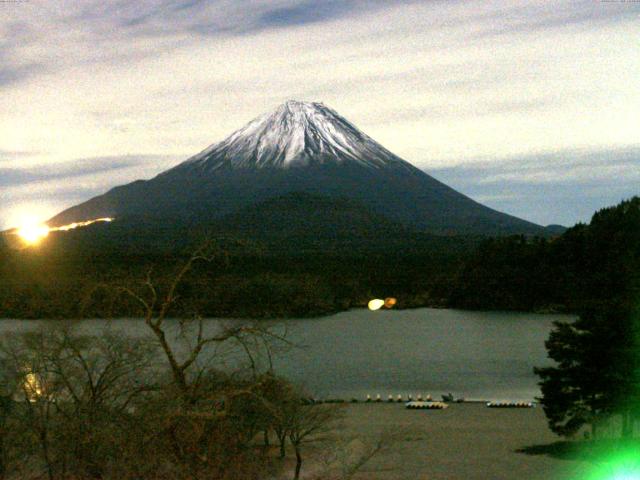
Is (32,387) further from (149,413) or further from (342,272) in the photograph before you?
(342,272)

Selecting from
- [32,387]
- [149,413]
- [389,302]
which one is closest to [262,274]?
[389,302]

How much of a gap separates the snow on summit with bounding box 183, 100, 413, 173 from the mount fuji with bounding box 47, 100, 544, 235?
11cm

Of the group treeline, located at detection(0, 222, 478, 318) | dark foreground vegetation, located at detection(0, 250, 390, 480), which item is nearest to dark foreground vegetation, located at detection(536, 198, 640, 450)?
dark foreground vegetation, located at detection(0, 250, 390, 480)

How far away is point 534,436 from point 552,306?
42579mm

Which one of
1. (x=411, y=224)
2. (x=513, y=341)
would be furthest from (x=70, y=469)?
(x=411, y=224)

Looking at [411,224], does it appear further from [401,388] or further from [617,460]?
[617,460]

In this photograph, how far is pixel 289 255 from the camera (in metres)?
67.9

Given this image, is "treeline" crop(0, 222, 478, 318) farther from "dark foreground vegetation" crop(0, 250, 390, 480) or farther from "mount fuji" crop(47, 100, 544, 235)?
"dark foreground vegetation" crop(0, 250, 390, 480)

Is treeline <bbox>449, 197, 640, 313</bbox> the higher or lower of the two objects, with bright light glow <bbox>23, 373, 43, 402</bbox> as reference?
lower

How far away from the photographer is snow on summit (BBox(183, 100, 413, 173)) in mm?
94875

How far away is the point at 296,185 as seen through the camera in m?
88.6

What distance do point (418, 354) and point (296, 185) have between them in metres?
53.7

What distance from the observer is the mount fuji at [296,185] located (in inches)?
3334

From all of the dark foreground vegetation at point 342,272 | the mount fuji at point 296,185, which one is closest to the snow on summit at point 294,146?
the mount fuji at point 296,185
